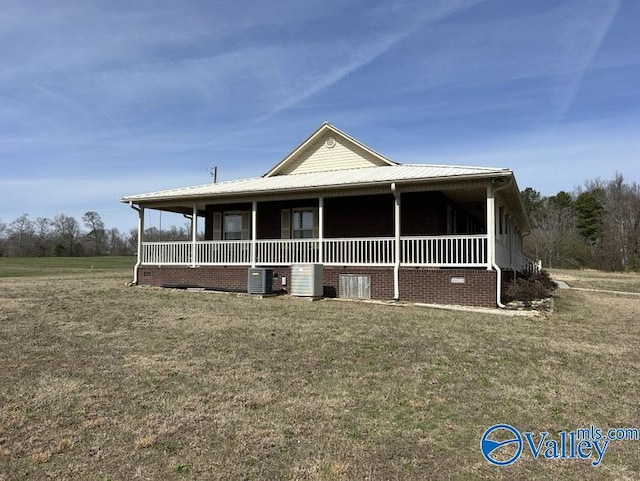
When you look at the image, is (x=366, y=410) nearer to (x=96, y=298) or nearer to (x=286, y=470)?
(x=286, y=470)

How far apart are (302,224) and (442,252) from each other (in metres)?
5.87

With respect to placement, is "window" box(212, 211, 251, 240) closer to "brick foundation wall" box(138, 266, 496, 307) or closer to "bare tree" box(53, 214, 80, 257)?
"brick foundation wall" box(138, 266, 496, 307)

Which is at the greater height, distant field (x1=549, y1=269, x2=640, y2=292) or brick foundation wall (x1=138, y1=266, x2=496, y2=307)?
brick foundation wall (x1=138, y1=266, x2=496, y2=307)

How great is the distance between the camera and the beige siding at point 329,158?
1802cm

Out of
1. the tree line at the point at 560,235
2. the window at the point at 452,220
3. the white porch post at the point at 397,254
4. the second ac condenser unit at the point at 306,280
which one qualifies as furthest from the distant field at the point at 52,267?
the window at the point at 452,220

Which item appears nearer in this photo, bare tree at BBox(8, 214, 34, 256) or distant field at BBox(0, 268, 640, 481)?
distant field at BBox(0, 268, 640, 481)

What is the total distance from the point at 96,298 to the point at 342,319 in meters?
7.11

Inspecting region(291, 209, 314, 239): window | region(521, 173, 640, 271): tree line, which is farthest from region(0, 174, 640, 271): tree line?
region(291, 209, 314, 239): window

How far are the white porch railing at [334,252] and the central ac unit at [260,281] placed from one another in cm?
98

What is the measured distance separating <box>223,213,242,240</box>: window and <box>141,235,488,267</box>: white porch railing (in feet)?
6.75

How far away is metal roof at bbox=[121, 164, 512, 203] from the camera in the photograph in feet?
41.2

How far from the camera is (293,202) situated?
17094 mm

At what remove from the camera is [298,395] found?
5.09 metres

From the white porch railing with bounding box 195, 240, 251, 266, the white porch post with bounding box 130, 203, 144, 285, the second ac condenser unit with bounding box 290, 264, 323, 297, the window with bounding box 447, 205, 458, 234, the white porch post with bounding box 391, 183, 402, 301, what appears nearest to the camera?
the white porch post with bounding box 391, 183, 402, 301
